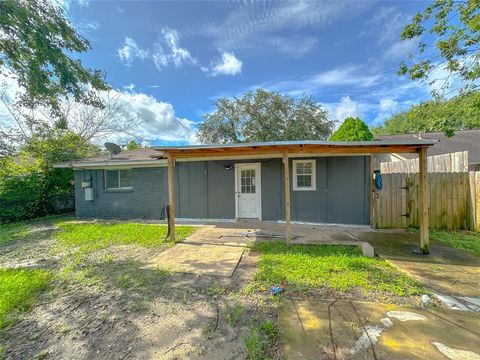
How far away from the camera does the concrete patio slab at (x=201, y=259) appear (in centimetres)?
397

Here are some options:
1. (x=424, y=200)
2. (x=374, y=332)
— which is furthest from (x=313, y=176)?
(x=374, y=332)

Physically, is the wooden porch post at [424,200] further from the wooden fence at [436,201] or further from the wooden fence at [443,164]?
the wooden fence at [443,164]

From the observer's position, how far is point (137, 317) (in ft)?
8.78

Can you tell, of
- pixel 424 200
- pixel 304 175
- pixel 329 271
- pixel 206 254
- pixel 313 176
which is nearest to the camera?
pixel 329 271

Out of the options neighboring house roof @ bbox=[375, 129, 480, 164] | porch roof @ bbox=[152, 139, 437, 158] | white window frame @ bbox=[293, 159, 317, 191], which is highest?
neighboring house roof @ bbox=[375, 129, 480, 164]

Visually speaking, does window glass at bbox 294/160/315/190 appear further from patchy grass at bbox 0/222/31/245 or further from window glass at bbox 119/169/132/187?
patchy grass at bbox 0/222/31/245

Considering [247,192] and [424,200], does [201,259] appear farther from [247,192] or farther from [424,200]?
[424,200]

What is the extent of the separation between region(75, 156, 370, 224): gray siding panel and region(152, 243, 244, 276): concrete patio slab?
2906 millimetres

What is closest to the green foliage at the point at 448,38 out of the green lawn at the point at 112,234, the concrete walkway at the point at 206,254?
the concrete walkway at the point at 206,254

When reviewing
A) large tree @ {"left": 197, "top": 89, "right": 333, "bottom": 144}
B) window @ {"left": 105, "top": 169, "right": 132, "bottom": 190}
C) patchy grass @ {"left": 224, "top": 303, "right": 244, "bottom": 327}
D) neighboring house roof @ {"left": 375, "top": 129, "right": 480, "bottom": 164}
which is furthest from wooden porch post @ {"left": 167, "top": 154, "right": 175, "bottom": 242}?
large tree @ {"left": 197, "top": 89, "right": 333, "bottom": 144}

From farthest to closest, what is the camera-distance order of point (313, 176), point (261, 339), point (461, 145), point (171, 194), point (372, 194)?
1. point (461, 145)
2. point (313, 176)
3. point (372, 194)
4. point (171, 194)
5. point (261, 339)

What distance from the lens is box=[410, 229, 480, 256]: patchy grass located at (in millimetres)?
4852

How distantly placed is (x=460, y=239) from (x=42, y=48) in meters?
11.2

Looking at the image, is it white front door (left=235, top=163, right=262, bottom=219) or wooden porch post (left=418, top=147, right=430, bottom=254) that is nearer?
wooden porch post (left=418, top=147, right=430, bottom=254)
